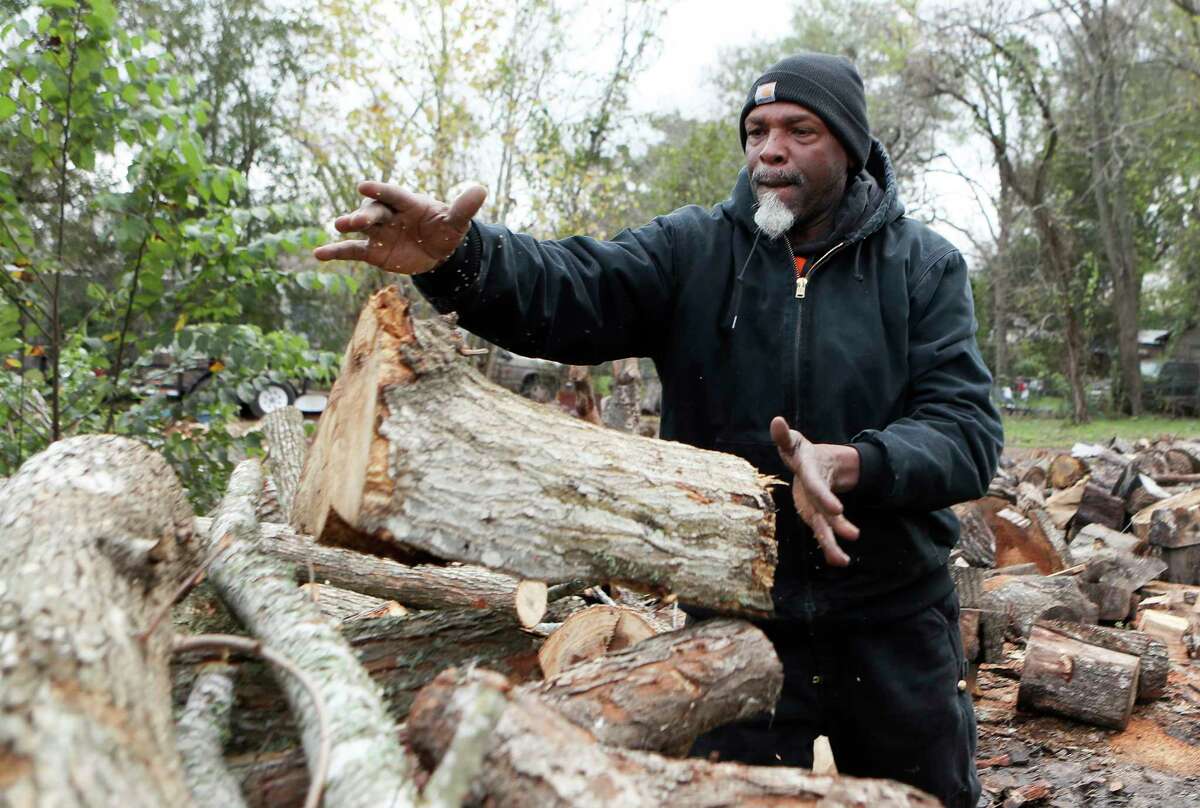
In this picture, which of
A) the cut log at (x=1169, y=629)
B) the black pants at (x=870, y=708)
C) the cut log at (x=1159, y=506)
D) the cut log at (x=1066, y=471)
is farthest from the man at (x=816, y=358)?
the cut log at (x=1066, y=471)

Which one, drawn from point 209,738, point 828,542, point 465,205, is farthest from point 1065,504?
point 209,738

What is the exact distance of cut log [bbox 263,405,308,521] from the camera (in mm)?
4570


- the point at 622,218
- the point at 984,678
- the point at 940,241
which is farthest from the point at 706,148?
the point at 940,241

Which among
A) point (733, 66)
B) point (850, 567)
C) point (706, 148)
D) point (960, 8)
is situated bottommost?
point (850, 567)

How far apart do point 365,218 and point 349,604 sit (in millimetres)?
1638

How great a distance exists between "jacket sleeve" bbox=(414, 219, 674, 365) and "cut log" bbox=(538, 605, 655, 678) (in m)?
0.64

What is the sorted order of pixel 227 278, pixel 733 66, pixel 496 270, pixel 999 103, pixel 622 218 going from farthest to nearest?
pixel 733 66 < pixel 999 103 < pixel 622 218 < pixel 227 278 < pixel 496 270

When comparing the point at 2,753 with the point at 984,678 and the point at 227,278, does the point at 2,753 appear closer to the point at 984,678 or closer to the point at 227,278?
the point at 227,278

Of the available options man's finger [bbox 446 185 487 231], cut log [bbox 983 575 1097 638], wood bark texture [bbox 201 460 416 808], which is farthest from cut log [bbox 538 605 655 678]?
cut log [bbox 983 575 1097 638]

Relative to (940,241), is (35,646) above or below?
below

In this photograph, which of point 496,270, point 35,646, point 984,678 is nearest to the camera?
point 35,646

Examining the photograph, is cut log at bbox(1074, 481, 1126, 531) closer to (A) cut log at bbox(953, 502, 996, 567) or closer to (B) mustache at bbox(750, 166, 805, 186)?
(A) cut log at bbox(953, 502, 996, 567)

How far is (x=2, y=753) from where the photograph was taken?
1.01 metres

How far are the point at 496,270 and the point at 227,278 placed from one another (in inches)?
88.2
